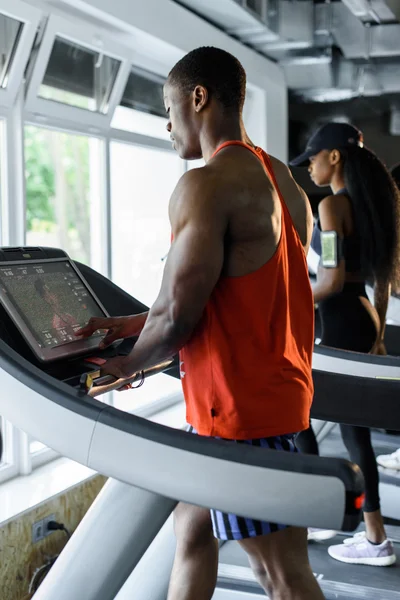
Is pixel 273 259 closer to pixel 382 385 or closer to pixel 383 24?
pixel 382 385

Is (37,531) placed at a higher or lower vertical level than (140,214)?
lower

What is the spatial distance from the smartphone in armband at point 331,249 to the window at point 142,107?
202 centimetres

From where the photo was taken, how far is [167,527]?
8.86 ft

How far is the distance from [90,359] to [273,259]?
0.51m

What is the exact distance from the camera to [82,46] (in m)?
4.12

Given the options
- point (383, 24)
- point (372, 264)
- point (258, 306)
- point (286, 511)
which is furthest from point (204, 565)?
point (383, 24)

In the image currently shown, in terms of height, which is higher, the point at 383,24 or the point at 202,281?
the point at 383,24

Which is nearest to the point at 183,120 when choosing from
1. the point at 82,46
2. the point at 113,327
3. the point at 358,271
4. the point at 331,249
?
the point at 113,327

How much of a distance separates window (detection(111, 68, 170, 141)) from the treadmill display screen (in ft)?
9.59

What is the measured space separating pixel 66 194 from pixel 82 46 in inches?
77.8

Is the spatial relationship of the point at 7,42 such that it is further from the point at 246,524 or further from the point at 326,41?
the point at 326,41

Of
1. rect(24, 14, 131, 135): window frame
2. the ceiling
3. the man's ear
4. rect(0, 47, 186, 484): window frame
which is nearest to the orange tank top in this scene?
the man's ear

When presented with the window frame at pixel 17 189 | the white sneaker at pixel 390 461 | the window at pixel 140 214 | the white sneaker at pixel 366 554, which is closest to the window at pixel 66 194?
the window at pixel 140 214

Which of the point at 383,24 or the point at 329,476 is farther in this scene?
the point at 383,24
